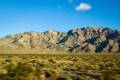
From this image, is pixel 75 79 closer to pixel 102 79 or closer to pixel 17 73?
pixel 102 79

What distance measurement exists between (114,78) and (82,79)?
344cm

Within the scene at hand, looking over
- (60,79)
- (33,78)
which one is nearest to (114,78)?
(60,79)

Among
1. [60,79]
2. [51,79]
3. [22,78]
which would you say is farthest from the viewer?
[60,79]

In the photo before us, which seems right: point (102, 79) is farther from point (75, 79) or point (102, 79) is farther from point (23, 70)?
point (23, 70)

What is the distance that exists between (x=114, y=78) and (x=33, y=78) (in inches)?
221

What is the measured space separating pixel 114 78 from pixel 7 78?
7393 mm

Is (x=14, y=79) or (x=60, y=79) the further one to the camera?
(x=60, y=79)

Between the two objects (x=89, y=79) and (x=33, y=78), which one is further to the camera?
(x=89, y=79)

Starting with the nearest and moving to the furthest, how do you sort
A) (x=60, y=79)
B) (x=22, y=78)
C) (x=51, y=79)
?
(x=22, y=78)
(x=51, y=79)
(x=60, y=79)

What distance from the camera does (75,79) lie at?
2152 cm

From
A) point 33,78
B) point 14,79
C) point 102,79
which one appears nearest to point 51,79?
point 33,78

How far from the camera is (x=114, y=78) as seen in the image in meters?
18.6

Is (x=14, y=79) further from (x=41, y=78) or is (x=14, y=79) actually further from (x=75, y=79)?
(x=75, y=79)

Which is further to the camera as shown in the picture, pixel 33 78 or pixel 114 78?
pixel 114 78
